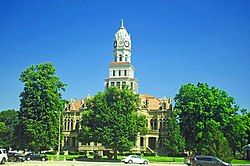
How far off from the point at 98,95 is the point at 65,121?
3123cm

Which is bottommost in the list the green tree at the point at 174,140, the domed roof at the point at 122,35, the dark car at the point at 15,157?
the dark car at the point at 15,157

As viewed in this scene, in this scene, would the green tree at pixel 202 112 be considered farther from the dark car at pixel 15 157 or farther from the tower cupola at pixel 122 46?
the dark car at pixel 15 157

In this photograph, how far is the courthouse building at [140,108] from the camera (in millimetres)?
88312

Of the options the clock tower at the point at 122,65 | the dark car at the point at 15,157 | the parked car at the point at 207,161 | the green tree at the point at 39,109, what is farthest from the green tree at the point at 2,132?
the parked car at the point at 207,161

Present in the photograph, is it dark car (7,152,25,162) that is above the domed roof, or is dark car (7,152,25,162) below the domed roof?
below

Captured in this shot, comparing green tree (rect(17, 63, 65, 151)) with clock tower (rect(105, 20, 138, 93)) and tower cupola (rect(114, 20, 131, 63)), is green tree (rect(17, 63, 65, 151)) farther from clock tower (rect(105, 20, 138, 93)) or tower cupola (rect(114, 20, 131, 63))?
tower cupola (rect(114, 20, 131, 63))

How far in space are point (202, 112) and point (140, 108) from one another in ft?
59.3

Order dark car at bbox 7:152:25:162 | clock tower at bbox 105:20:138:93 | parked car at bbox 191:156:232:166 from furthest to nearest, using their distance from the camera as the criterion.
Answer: clock tower at bbox 105:20:138:93, dark car at bbox 7:152:25:162, parked car at bbox 191:156:232:166

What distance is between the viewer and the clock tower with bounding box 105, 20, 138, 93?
9862cm

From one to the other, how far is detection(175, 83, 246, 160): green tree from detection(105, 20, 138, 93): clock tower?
20.2 m

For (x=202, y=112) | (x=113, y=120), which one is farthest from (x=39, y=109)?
(x=202, y=112)

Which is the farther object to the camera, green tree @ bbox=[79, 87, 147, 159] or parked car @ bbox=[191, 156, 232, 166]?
green tree @ bbox=[79, 87, 147, 159]

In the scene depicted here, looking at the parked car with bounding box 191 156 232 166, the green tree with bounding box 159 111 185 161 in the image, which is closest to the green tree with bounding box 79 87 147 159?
the green tree with bounding box 159 111 185 161

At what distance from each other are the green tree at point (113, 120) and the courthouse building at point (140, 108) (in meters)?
19.2
